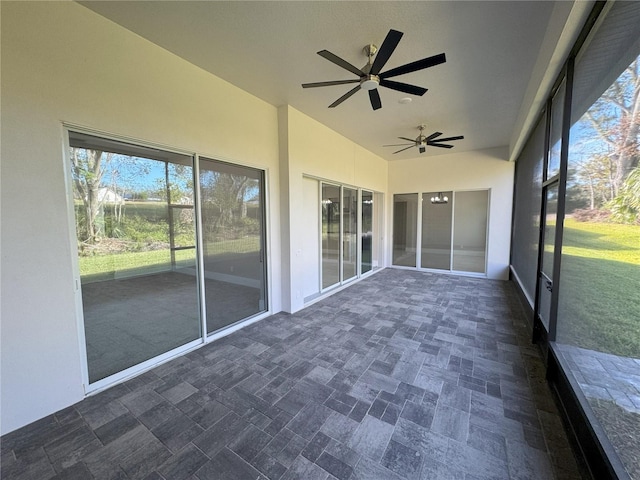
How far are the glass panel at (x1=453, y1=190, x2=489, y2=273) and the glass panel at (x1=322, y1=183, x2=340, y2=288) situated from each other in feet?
11.9

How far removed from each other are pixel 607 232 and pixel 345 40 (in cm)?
263

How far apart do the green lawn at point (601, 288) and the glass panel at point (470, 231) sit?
4.69 metres

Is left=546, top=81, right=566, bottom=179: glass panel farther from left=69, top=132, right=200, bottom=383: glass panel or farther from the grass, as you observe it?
left=69, top=132, right=200, bottom=383: glass panel

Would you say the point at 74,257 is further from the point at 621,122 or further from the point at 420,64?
the point at 621,122

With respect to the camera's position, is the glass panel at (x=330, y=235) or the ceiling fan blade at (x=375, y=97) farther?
the glass panel at (x=330, y=235)

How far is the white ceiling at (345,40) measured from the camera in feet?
6.98

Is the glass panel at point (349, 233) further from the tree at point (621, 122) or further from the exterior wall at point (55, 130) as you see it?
the tree at point (621, 122)

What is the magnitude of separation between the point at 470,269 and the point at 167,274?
7.01 metres

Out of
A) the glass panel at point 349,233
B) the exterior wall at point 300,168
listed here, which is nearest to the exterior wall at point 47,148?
the exterior wall at point 300,168

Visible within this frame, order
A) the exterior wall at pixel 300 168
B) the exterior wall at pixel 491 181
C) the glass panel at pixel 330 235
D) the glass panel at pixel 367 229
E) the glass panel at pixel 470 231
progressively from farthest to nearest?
the glass panel at pixel 470 231 < the glass panel at pixel 367 229 < the exterior wall at pixel 491 181 < the glass panel at pixel 330 235 < the exterior wall at pixel 300 168

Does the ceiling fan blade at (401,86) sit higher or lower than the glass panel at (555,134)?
higher

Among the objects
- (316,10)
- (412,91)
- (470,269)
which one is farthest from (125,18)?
(470,269)

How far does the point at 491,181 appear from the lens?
6.38 metres

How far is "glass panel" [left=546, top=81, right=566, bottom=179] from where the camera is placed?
105 inches
